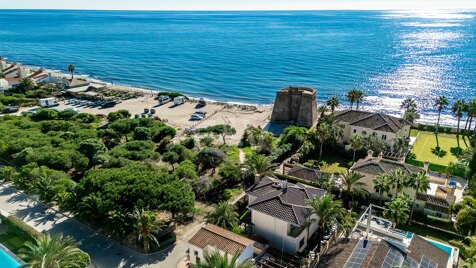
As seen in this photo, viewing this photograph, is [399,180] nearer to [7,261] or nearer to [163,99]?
[7,261]

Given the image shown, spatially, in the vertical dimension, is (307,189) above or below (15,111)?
above

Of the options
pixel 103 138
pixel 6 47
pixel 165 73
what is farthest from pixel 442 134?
pixel 6 47

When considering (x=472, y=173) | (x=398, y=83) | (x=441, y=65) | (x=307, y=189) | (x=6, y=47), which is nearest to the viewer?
(x=307, y=189)

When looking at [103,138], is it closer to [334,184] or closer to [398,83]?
[334,184]

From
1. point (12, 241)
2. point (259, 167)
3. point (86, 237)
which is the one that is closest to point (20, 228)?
point (12, 241)

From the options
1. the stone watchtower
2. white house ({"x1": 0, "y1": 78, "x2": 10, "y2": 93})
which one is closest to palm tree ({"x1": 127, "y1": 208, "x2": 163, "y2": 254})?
the stone watchtower

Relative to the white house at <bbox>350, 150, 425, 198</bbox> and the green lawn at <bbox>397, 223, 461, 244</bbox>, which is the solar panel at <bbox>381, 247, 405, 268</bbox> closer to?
the green lawn at <bbox>397, 223, 461, 244</bbox>
